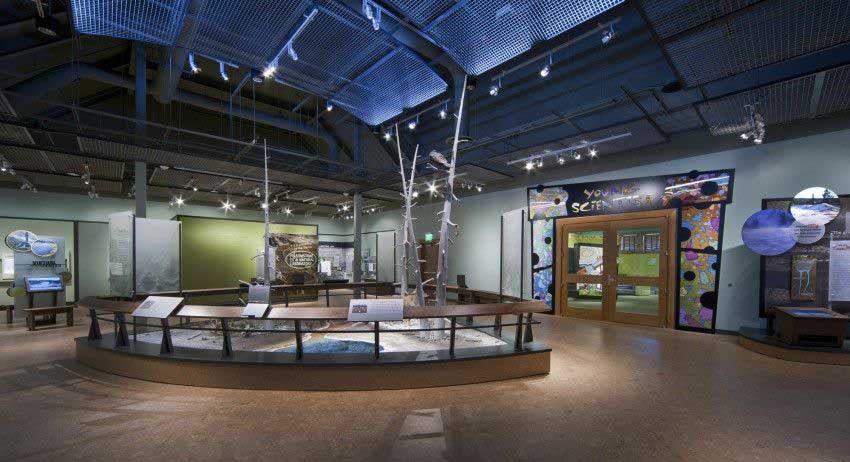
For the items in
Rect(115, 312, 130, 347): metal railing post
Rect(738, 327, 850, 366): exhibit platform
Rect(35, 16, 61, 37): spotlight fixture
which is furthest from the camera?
Rect(738, 327, 850, 366): exhibit platform

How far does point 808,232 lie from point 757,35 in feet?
13.1

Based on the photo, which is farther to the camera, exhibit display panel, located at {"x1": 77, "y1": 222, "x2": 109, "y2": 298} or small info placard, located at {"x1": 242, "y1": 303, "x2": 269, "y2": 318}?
exhibit display panel, located at {"x1": 77, "y1": 222, "x2": 109, "y2": 298}

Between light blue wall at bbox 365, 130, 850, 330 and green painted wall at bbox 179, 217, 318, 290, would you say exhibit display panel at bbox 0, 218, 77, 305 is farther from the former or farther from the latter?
light blue wall at bbox 365, 130, 850, 330

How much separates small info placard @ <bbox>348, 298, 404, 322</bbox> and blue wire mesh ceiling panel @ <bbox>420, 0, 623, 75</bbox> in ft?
10.8

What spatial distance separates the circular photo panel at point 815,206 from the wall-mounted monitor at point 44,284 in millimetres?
14441

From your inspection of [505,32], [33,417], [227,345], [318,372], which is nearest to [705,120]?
[505,32]

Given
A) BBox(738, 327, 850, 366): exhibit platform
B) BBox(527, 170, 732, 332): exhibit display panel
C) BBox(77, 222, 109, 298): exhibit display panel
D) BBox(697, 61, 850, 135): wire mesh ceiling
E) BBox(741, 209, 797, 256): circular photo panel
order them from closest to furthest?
1. BBox(697, 61, 850, 135): wire mesh ceiling
2. BBox(738, 327, 850, 366): exhibit platform
3. BBox(741, 209, 797, 256): circular photo panel
4. BBox(527, 170, 732, 332): exhibit display panel
5. BBox(77, 222, 109, 298): exhibit display panel

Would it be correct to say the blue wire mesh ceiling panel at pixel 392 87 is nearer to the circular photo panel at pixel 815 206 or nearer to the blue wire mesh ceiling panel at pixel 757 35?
the blue wire mesh ceiling panel at pixel 757 35

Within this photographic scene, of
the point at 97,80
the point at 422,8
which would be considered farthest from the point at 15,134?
the point at 422,8

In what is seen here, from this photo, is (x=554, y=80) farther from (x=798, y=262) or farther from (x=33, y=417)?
(x=33, y=417)

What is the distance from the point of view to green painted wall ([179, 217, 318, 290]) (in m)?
9.91

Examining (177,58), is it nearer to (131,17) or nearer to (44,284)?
(131,17)

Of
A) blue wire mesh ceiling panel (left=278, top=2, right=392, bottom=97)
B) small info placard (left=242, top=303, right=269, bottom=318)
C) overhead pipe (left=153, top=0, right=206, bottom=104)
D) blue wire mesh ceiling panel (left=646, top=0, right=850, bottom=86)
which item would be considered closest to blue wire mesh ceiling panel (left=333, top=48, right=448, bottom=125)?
blue wire mesh ceiling panel (left=278, top=2, right=392, bottom=97)

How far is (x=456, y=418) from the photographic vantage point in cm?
276
